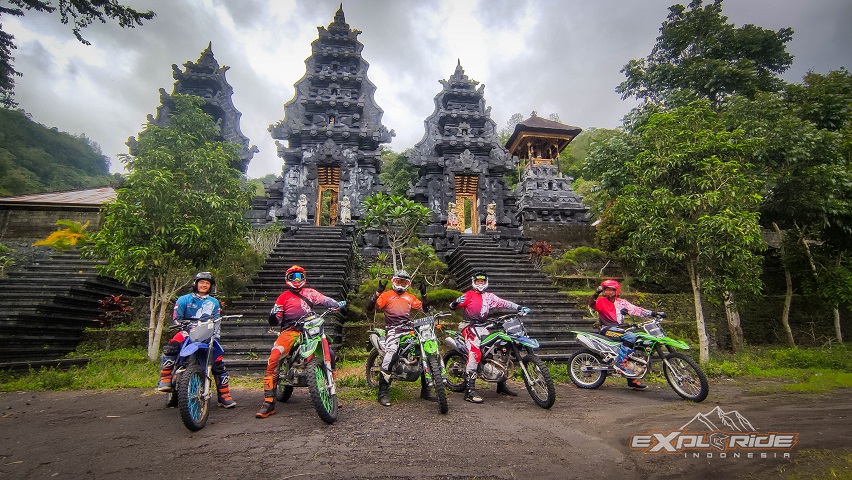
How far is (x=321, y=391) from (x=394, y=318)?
1.36 m

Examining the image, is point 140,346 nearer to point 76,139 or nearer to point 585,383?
point 585,383

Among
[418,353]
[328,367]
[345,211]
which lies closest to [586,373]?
[418,353]

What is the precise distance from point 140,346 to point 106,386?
263cm

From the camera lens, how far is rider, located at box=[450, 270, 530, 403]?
481cm

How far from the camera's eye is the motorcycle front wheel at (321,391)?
3617mm

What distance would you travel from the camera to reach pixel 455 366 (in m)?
5.42

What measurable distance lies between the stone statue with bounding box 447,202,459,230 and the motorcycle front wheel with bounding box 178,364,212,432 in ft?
36.6

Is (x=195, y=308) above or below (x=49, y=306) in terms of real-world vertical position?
above

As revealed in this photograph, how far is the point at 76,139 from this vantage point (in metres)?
39.7

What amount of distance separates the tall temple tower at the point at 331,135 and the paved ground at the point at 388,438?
35.7 feet

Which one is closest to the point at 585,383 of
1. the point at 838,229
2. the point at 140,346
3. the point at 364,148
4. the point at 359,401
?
the point at 359,401

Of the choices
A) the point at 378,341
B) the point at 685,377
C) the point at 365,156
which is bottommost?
the point at 685,377

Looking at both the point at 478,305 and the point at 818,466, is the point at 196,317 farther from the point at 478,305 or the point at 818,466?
the point at 818,466

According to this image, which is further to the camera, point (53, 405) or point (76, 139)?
point (76, 139)
